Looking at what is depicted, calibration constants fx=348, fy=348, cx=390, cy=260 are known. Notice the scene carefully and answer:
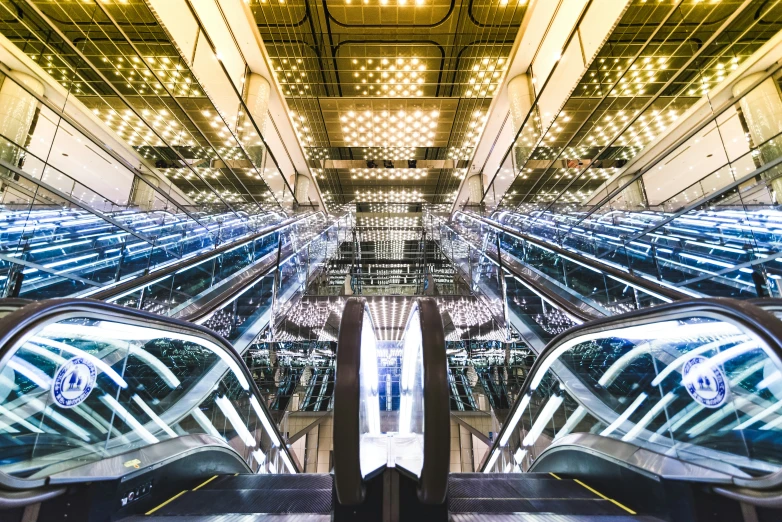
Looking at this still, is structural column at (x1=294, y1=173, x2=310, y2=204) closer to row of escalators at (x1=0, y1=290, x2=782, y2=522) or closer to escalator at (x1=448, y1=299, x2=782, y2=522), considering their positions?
row of escalators at (x1=0, y1=290, x2=782, y2=522)

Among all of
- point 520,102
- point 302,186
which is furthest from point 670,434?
point 302,186

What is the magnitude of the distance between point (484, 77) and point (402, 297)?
A: 731 centimetres

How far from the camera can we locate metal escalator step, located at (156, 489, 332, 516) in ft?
6.56

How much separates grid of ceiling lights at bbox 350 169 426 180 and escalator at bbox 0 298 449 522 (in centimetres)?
1337

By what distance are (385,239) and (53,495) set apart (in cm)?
1792

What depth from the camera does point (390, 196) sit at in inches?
741

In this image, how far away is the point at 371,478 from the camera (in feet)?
4.77

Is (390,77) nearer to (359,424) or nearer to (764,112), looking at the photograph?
(764,112)

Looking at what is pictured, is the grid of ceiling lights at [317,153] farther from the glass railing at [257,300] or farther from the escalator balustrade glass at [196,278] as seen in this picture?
the escalator balustrade glass at [196,278]

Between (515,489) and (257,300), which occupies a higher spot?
(257,300)

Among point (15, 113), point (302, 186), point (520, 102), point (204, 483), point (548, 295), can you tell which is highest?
point (302, 186)

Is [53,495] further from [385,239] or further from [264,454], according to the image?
[385,239]

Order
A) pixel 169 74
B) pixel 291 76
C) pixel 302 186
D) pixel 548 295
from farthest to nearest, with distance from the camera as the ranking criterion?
pixel 302 186 → pixel 291 76 → pixel 169 74 → pixel 548 295

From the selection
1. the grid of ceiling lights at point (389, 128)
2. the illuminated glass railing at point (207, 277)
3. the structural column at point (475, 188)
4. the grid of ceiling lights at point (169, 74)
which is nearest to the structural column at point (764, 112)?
the grid of ceiling lights at point (389, 128)
